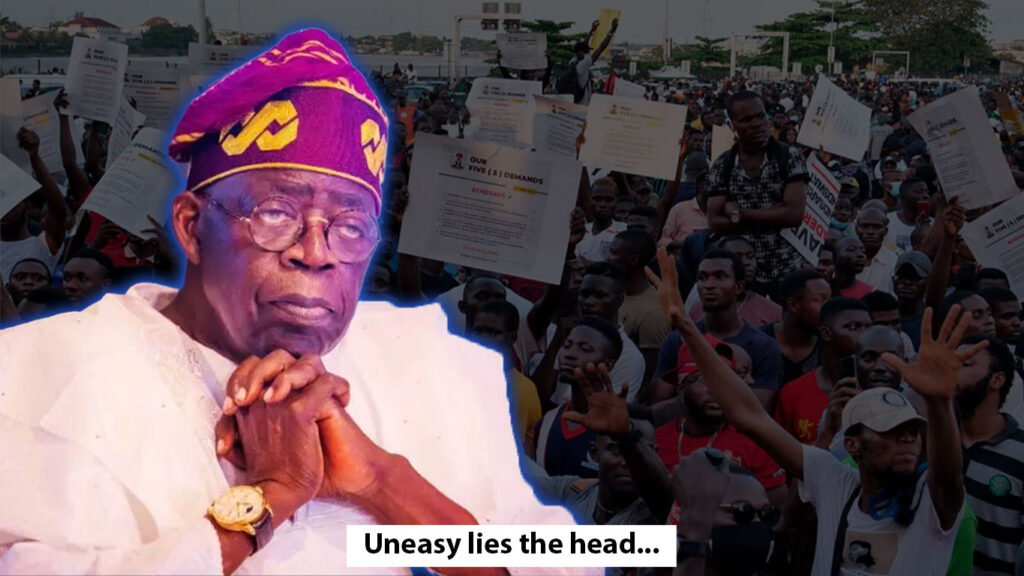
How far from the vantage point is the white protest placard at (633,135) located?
7996 mm

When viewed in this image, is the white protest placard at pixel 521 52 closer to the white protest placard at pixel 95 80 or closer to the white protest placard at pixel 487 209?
the white protest placard at pixel 95 80

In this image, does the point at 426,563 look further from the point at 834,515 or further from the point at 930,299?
the point at 930,299

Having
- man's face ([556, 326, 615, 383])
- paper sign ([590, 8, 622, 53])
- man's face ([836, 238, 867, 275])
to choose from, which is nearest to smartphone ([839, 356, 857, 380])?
man's face ([556, 326, 615, 383])

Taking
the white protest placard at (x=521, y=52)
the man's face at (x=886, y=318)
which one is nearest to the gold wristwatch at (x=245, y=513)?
the man's face at (x=886, y=318)

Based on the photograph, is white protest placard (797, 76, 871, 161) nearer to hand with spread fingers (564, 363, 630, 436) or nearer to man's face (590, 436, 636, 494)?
man's face (590, 436, 636, 494)

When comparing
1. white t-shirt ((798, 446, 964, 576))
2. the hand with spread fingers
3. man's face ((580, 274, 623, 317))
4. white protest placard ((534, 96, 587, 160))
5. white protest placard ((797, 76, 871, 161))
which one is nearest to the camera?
the hand with spread fingers

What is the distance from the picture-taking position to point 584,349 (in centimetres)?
487

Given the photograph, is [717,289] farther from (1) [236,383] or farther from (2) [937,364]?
(1) [236,383]

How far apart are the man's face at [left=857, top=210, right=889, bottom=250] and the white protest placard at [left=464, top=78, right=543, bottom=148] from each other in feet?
11.0


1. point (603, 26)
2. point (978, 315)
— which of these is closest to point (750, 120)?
point (978, 315)

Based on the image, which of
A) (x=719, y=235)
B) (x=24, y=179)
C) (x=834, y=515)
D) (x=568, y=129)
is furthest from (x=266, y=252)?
(x=568, y=129)

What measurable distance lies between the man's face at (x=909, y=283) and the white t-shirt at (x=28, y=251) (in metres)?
4.36

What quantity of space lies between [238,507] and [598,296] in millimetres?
3935

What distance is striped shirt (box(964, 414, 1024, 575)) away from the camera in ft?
13.7
